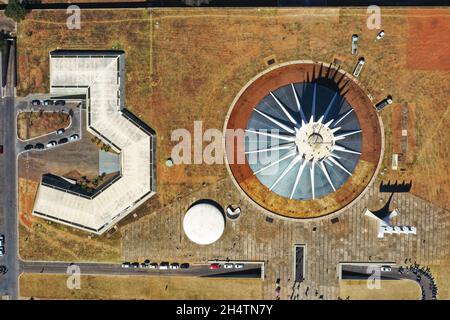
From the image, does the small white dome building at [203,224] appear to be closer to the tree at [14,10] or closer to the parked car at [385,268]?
the parked car at [385,268]

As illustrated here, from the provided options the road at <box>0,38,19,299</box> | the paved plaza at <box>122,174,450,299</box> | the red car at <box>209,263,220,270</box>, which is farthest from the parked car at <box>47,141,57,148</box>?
the red car at <box>209,263,220,270</box>

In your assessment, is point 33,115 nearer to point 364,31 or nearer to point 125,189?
point 125,189

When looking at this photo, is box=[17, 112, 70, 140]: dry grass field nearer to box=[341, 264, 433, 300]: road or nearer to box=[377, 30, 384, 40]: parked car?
box=[377, 30, 384, 40]: parked car

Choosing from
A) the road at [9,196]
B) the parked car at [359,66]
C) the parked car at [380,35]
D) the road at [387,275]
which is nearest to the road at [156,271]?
the road at [9,196]

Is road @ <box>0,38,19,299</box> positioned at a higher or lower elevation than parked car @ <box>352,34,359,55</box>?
lower

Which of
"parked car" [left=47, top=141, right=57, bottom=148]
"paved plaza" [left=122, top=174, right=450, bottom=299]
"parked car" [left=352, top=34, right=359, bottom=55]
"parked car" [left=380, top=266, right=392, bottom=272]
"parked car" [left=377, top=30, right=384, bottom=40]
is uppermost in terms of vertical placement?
"parked car" [left=377, top=30, right=384, bottom=40]

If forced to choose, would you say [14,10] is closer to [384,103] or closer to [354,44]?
[354,44]

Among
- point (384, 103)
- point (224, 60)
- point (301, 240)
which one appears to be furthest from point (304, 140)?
point (224, 60)
